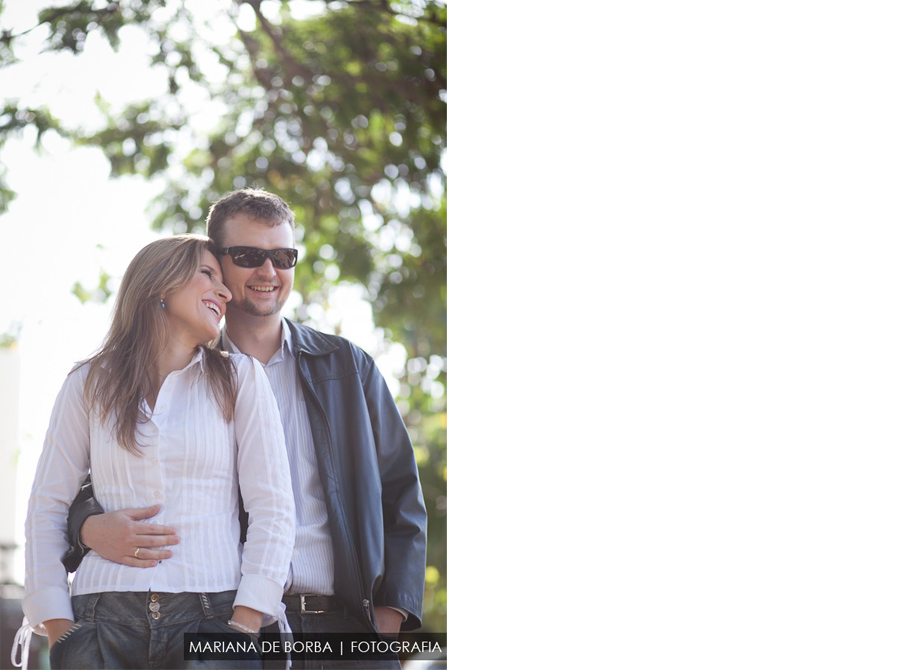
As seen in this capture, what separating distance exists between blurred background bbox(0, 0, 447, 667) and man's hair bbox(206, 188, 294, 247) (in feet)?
0.10

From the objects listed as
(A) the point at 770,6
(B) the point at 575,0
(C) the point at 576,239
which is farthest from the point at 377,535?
(A) the point at 770,6

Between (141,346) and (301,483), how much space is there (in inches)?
19.9

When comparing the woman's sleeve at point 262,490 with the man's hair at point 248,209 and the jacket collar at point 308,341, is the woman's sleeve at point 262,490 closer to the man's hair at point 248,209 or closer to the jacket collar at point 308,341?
the jacket collar at point 308,341

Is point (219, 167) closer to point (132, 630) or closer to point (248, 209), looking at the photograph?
point (248, 209)

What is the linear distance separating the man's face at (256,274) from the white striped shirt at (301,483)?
0.26 feet

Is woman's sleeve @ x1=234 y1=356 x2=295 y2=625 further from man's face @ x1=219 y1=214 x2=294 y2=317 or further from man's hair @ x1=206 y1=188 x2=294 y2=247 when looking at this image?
man's hair @ x1=206 y1=188 x2=294 y2=247

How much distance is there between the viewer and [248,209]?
2424 mm

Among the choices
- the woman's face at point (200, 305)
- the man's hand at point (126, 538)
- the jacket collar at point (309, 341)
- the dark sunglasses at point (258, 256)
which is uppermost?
the dark sunglasses at point (258, 256)

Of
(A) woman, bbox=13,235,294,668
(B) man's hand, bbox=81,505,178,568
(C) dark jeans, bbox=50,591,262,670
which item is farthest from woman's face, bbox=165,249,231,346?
(C) dark jeans, bbox=50,591,262,670

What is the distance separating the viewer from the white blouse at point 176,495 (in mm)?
2172

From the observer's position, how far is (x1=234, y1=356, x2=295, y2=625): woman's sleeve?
7.27ft

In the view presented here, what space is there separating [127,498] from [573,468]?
1168 millimetres

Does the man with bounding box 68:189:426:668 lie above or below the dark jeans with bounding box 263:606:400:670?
above

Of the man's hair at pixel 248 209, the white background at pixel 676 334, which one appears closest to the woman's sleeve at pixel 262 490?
the man's hair at pixel 248 209
